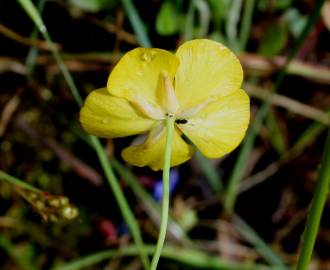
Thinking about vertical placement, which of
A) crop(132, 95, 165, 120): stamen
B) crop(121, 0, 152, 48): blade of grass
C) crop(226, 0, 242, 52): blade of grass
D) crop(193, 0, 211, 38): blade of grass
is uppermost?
crop(226, 0, 242, 52): blade of grass

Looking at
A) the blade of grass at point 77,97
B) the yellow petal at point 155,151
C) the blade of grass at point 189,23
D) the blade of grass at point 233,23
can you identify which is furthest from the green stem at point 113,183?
the blade of grass at point 233,23

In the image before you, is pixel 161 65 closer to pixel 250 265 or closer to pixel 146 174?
pixel 146 174

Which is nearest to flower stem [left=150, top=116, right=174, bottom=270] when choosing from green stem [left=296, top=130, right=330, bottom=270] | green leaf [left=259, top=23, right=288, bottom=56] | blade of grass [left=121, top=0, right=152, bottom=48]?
green stem [left=296, top=130, right=330, bottom=270]

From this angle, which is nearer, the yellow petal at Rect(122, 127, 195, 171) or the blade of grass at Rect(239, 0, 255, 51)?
the yellow petal at Rect(122, 127, 195, 171)

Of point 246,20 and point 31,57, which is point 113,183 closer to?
point 31,57

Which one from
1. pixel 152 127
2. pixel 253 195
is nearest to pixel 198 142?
pixel 152 127

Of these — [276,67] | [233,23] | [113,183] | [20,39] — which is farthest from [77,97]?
[276,67]

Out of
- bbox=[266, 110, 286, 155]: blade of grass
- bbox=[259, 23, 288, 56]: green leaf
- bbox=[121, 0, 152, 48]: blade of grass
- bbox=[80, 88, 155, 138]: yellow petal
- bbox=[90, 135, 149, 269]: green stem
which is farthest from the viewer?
bbox=[266, 110, 286, 155]: blade of grass

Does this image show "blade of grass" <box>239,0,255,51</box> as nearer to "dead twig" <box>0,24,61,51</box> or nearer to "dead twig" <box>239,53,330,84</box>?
"dead twig" <box>239,53,330,84</box>
